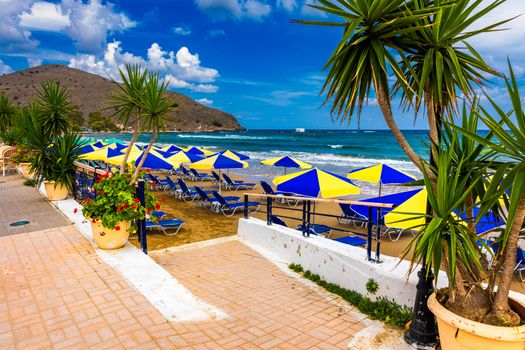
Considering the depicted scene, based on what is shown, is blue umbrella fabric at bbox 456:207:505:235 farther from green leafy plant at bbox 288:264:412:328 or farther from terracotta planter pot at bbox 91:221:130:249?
terracotta planter pot at bbox 91:221:130:249

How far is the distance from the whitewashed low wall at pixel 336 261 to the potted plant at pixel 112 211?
257 centimetres

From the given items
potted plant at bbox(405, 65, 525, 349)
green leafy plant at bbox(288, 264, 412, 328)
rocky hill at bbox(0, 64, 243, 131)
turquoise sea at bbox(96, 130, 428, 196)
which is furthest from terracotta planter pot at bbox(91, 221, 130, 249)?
rocky hill at bbox(0, 64, 243, 131)

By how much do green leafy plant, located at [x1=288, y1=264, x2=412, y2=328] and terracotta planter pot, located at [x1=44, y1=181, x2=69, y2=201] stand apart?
24.4ft

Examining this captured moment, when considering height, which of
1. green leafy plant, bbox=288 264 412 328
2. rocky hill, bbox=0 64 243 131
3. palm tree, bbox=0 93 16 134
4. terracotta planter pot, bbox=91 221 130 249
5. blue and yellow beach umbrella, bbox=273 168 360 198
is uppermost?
rocky hill, bbox=0 64 243 131

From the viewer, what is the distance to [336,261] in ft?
16.5

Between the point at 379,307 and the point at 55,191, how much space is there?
8362mm

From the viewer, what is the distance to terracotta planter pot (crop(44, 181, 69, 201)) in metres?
8.89

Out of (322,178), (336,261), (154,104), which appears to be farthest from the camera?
(322,178)

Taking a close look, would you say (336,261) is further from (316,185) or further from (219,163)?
(219,163)

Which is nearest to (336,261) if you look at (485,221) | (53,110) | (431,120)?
(485,221)

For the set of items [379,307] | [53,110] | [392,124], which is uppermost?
[53,110]

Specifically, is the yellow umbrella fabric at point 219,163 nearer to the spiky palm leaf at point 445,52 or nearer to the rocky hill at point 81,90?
the spiky palm leaf at point 445,52

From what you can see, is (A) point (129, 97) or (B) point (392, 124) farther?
(A) point (129, 97)

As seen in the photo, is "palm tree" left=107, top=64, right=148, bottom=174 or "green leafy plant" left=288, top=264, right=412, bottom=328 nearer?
"green leafy plant" left=288, top=264, right=412, bottom=328
